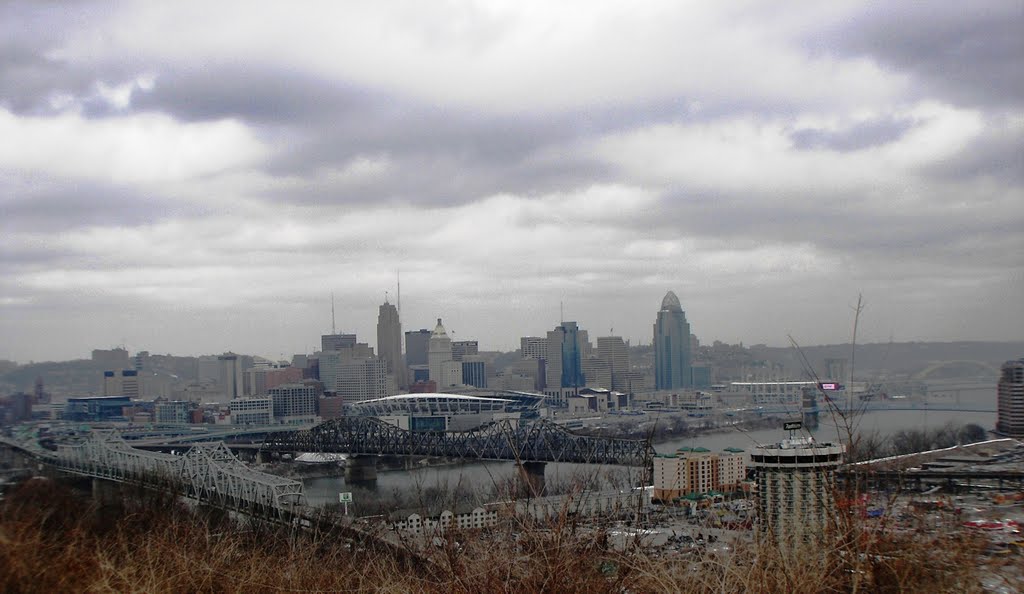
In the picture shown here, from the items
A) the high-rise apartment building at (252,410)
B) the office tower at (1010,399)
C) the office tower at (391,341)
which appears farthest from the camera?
the office tower at (391,341)

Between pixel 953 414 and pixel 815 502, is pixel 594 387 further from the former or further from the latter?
pixel 815 502

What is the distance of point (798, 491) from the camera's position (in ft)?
10.7

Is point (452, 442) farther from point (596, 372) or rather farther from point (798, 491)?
point (596, 372)

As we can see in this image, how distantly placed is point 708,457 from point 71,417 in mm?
19986

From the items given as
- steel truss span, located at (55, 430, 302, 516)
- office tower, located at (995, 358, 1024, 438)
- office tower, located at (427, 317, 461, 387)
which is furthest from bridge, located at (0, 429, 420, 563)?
office tower, located at (427, 317, 461, 387)

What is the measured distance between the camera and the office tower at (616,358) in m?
44.3

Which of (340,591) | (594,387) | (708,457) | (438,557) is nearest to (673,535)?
(438,557)

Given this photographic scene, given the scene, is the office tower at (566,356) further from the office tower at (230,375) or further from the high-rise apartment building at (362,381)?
the office tower at (230,375)

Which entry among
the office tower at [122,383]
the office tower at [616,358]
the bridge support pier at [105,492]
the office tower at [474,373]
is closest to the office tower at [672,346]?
the office tower at [616,358]

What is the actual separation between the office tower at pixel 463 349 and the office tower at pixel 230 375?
10.9 meters

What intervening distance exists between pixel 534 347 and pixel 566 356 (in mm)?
2689

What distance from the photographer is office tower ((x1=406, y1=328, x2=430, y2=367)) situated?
47.6 metres

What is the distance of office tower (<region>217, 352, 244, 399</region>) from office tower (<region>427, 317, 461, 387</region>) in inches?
356

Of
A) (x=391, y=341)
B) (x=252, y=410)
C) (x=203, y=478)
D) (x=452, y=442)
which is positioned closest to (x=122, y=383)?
(x=252, y=410)
